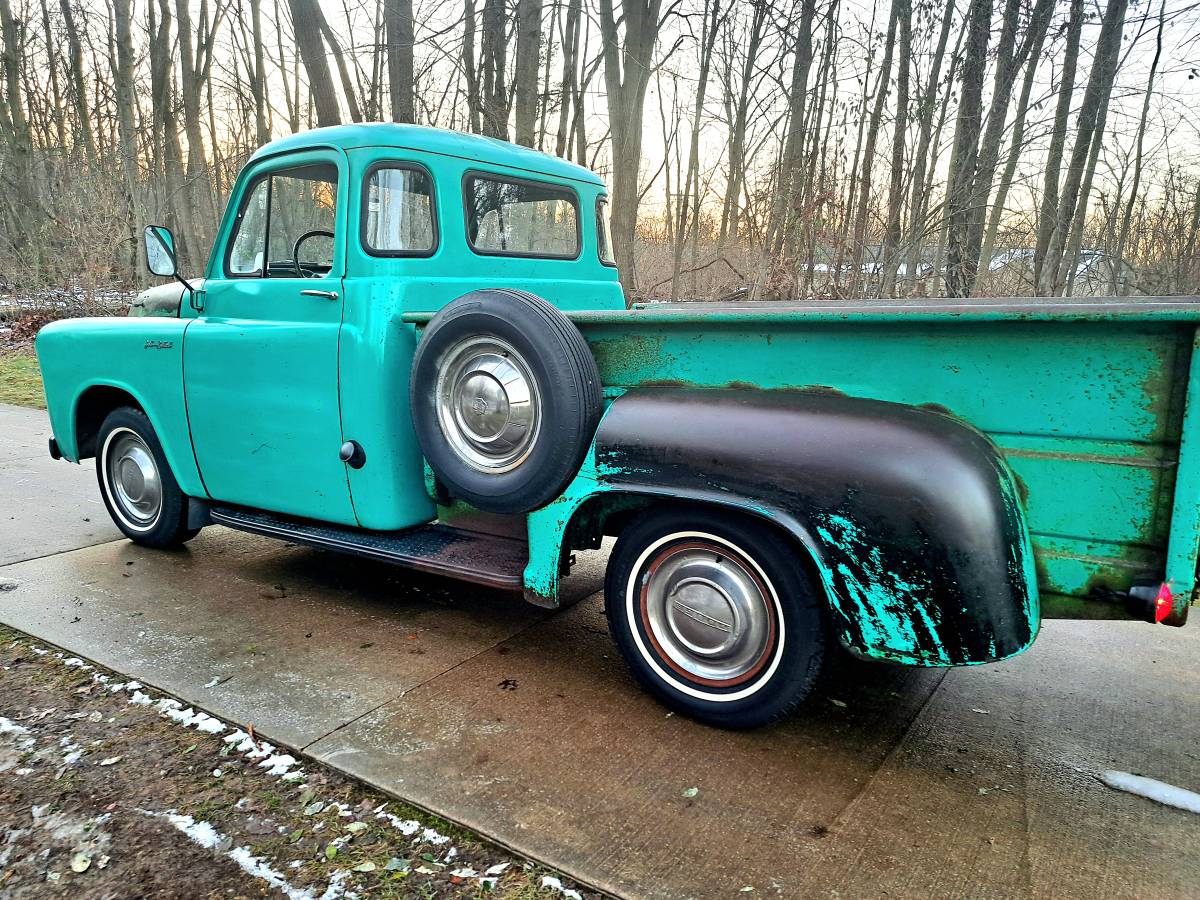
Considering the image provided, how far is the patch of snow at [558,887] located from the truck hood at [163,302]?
334 centimetres

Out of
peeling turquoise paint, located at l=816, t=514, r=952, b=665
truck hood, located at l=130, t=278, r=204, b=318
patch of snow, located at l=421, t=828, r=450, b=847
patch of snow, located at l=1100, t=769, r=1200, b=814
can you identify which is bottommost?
patch of snow, located at l=421, t=828, r=450, b=847

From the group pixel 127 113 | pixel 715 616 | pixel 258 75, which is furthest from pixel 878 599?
pixel 258 75

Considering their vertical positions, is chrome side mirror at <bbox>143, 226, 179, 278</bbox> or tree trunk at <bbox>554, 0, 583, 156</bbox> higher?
tree trunk at <bbox>554, 0, 583, 156</bbox>

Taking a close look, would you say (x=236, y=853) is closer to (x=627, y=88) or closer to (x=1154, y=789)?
(x=1154, y=789)

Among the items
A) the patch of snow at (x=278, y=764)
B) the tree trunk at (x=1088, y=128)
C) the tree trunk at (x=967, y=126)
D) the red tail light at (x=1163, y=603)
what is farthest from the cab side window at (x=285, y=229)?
the tree trunk at (x=1088, y=128)

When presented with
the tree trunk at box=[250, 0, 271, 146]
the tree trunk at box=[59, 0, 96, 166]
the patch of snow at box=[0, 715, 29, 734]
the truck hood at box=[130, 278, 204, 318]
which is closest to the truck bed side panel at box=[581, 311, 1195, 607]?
the patch of snow at box=[0, 715, 29, 734]

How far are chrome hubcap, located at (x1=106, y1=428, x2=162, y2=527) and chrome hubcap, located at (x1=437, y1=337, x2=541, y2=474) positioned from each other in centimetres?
224

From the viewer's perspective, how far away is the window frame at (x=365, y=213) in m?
3.37

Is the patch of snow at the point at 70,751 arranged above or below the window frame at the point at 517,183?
below

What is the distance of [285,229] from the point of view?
3.79 meters

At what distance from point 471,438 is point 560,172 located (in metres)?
1.86

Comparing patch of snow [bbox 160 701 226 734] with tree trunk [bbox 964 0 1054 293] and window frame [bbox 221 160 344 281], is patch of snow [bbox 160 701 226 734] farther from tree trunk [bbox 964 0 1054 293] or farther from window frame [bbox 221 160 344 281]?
tree trunk [bbox 964 0 1054 293]

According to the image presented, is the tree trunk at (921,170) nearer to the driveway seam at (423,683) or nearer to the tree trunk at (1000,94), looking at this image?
the tree trunk at (1000,94)

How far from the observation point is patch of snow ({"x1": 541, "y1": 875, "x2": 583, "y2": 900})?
1967 mm
